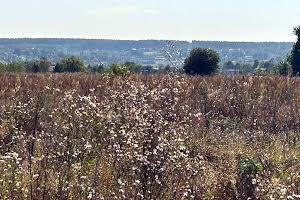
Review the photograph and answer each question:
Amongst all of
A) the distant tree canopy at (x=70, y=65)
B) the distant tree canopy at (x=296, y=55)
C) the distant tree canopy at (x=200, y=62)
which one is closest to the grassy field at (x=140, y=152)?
the distant tree canopy at (x=200, y=62)

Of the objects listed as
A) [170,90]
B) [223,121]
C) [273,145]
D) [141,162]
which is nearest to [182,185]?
[141,162]

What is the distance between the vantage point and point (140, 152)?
557 centimetres

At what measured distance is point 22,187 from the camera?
4.75 meters

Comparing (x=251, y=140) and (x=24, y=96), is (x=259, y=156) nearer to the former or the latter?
(x=251, y=140)

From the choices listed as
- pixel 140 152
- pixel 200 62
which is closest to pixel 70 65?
pixel 200 62

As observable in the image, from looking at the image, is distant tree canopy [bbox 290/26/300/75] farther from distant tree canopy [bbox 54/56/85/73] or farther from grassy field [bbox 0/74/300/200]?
grassy field [bbox 0/74/300/200]

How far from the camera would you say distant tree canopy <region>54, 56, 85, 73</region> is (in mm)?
56259

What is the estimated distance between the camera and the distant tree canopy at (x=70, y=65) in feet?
185

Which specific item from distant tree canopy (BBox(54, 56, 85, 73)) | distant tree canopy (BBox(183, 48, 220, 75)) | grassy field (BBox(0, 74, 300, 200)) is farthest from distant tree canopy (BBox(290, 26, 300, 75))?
grassy field (BBox(0, 74, 300, 200))

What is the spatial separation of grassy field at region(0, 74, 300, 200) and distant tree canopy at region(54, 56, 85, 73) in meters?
45.3

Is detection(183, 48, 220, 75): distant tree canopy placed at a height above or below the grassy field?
below

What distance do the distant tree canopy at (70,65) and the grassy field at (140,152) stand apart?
45.3 meters

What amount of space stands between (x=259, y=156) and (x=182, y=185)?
157 cm

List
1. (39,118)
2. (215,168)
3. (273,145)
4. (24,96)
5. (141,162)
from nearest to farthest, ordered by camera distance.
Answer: (141,162) < (215,168) < (273,145) < (39,118) < (24,96)
